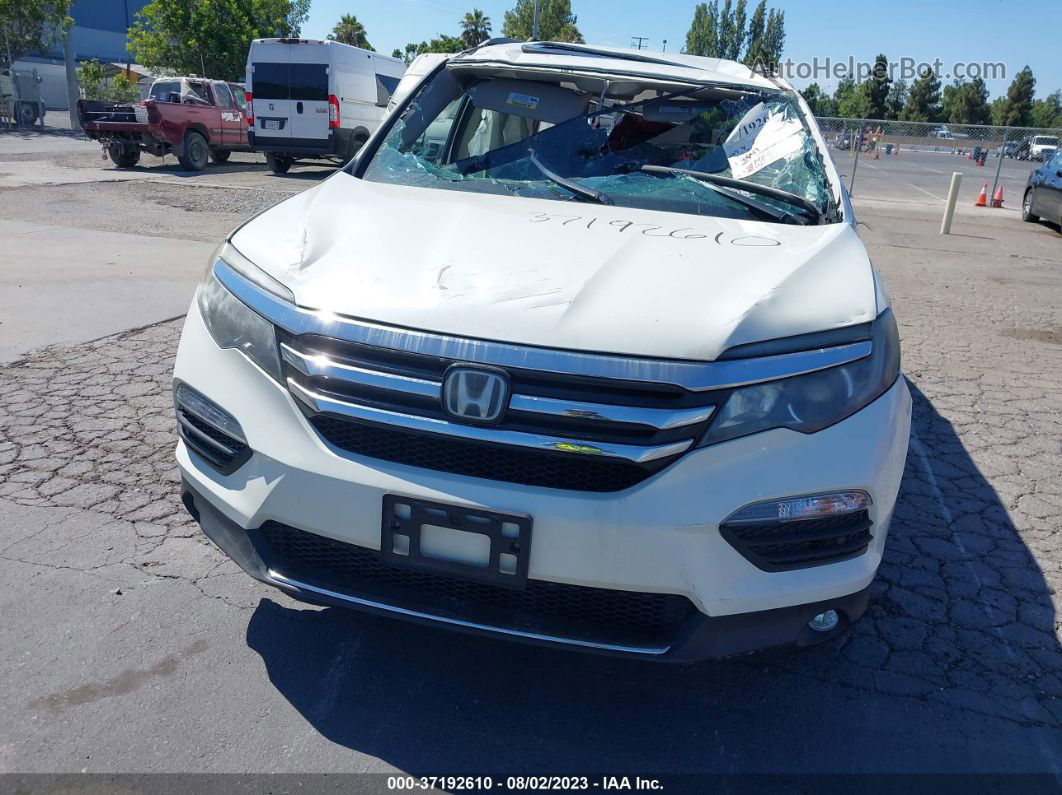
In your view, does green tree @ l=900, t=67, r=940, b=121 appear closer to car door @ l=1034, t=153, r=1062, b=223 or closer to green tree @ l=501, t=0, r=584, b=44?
green tree @ l=501, t=0, r=584, b=44

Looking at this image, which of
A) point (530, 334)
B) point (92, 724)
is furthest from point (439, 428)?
point (92, 724)

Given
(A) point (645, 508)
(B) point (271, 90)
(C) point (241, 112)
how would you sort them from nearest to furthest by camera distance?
(A) point (645, 508) < (B) point (271, 90) < (C) point (241, 112)

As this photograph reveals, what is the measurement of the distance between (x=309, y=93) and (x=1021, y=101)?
8407 cm

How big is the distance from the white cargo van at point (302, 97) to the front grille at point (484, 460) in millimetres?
16039

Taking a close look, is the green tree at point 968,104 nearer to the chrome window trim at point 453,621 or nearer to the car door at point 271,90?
the car door at point 271,90

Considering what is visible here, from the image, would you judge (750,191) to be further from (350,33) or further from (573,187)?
(350,33)

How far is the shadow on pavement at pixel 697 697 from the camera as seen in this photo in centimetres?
235

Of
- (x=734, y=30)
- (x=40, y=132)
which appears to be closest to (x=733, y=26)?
(x=734, y=30)

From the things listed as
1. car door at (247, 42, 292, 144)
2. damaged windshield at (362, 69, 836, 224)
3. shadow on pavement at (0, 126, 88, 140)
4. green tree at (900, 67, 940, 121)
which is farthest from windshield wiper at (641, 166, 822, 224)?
green tree at (900, 67, 940, 121)

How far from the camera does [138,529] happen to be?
11.0 feet

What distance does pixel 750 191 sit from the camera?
328 cm

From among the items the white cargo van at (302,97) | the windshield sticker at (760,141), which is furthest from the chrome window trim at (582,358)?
the white cargo van at (302,97)

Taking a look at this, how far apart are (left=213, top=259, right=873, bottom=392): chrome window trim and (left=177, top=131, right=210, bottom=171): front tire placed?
18.0m

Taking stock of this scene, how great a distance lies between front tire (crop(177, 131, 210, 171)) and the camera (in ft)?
59.6
